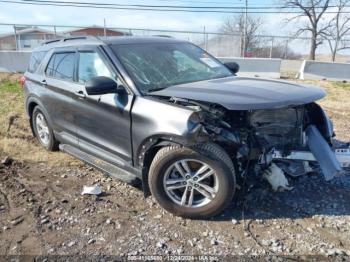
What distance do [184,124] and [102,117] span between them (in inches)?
49.2

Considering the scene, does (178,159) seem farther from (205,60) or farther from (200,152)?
(205,60)

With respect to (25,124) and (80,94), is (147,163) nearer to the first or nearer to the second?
(80,94)

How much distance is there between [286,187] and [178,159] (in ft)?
4.10

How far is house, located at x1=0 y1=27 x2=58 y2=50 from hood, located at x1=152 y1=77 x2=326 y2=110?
17.7 meters

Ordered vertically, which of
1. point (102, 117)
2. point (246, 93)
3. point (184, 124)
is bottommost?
point (102, 117)

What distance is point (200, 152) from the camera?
3523 mm

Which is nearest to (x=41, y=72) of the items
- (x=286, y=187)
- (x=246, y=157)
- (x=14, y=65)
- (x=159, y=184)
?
(x=159, y=184)

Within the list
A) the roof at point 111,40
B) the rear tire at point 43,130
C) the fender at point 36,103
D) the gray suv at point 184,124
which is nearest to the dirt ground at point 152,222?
the gray suv at point 184,124

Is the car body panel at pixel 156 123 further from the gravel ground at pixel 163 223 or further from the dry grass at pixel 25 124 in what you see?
the dry grass at pixel 25 124

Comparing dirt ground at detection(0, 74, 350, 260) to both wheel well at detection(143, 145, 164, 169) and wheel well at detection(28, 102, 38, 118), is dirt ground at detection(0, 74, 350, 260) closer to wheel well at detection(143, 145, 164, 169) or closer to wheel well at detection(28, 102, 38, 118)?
wheel well at detection(143, 145, 164, 169)

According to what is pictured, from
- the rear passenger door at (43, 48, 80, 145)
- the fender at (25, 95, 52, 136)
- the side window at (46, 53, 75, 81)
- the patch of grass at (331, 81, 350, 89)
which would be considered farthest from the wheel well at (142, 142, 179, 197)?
the patch of grass at (331, 81, 350, 89)

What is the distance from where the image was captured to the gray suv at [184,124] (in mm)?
3531

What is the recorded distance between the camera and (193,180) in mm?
3666

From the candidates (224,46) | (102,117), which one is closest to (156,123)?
(102,117)
